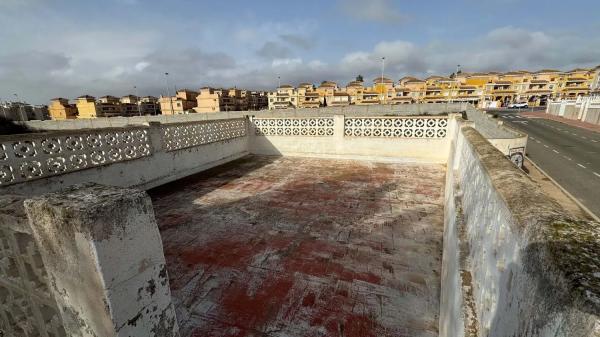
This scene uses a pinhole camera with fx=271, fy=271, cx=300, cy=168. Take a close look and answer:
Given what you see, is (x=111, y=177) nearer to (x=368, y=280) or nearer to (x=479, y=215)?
(x=368, y=280)

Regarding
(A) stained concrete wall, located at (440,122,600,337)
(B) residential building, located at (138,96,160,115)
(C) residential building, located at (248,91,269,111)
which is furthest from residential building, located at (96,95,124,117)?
(A) stained concrete wall, located at (440,122,600,337)

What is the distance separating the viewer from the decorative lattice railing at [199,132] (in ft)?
23.9

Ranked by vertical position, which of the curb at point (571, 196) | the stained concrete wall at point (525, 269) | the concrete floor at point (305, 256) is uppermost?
the stained concrete wall at point (525, 269)

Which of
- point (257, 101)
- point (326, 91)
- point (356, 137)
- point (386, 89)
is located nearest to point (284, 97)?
point (326, 91)

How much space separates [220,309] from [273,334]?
66 cm

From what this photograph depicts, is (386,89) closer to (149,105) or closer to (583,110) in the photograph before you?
(583,110)

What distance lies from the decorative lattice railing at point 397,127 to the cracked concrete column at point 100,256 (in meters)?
8.10

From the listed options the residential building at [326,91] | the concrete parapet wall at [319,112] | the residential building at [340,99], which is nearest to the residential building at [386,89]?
the residential building at [340,99]

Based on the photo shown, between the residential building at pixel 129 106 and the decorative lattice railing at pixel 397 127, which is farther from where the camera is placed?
the residential building at pixel 129 106

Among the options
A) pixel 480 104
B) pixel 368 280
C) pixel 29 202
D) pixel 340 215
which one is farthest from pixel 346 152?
pixel 480 104

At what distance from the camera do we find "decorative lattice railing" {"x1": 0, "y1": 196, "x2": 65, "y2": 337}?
5.06 ft

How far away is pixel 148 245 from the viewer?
1465 mm

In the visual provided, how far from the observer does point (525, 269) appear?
88 cm

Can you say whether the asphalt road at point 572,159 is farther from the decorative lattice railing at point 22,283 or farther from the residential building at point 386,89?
the residential building at point 386,89
